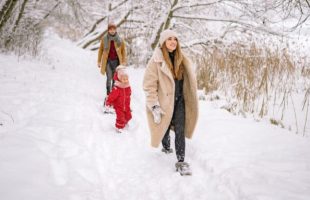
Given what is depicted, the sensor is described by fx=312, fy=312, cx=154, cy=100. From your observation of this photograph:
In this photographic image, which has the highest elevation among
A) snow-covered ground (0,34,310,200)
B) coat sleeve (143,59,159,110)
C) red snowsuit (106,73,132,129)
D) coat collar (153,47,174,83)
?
coat collar (153,47,174,83)

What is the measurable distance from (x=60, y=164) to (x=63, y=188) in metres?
0.58

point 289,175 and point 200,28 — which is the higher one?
point 200,28

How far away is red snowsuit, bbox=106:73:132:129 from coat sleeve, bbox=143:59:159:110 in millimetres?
1851

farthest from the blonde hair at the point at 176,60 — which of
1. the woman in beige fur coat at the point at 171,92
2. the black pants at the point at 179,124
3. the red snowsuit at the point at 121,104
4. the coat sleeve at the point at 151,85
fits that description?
the red snowsuit at the point at 121,104

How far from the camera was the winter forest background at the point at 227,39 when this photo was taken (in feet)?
19.9

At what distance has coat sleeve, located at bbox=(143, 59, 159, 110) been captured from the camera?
12.9ft

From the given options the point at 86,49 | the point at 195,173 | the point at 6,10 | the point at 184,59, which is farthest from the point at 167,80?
the point at 86,49

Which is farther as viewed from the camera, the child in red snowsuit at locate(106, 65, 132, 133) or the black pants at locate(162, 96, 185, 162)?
the child in red snowsuit at locate(106, 65, 132, 133)

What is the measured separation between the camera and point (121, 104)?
5.90 meters

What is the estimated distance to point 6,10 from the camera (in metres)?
8.91

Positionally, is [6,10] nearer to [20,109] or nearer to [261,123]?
[20,109]

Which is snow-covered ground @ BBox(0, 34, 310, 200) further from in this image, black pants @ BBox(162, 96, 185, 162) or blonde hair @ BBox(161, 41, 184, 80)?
blonde hair @ BBox(161, 41, 184, 80)

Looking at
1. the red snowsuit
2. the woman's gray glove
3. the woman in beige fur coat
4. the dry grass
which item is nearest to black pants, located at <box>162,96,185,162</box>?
the woman in beige fur coat

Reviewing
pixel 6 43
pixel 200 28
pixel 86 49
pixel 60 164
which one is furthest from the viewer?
pixel 86 49
